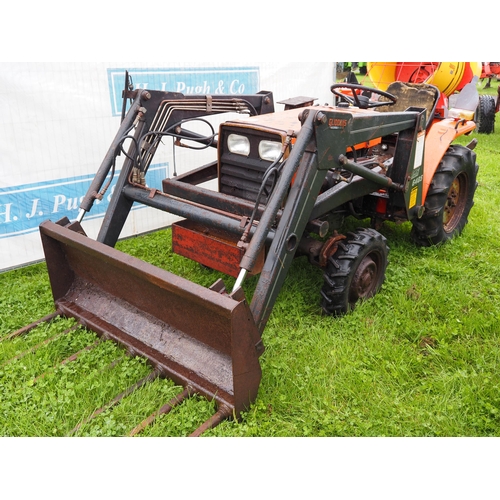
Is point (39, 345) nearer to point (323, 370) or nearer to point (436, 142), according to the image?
point (323, 370)

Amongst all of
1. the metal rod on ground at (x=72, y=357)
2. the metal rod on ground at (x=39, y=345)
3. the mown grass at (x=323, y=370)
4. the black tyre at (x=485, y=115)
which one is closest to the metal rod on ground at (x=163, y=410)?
the mown grass at (x=323, y=370)

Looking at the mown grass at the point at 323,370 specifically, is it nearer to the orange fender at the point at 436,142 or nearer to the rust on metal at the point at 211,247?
the rust on metal at the point at 211,247

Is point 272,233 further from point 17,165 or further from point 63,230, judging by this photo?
point 17,165

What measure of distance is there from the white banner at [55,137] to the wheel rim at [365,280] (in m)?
2.67

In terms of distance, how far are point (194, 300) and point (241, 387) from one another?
21.2 inches

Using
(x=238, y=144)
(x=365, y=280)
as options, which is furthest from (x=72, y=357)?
(x=365, y=280)

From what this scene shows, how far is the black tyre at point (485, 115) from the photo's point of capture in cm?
986

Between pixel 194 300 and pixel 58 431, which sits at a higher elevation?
pixel 194 300

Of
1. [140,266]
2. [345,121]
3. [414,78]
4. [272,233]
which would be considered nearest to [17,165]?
[140,266]

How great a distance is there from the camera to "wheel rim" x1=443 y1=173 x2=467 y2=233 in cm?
488

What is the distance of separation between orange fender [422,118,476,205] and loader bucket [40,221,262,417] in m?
2.51

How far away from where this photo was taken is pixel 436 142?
179 inches

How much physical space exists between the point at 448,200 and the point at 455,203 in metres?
0.14

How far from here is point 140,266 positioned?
2.81 meters
